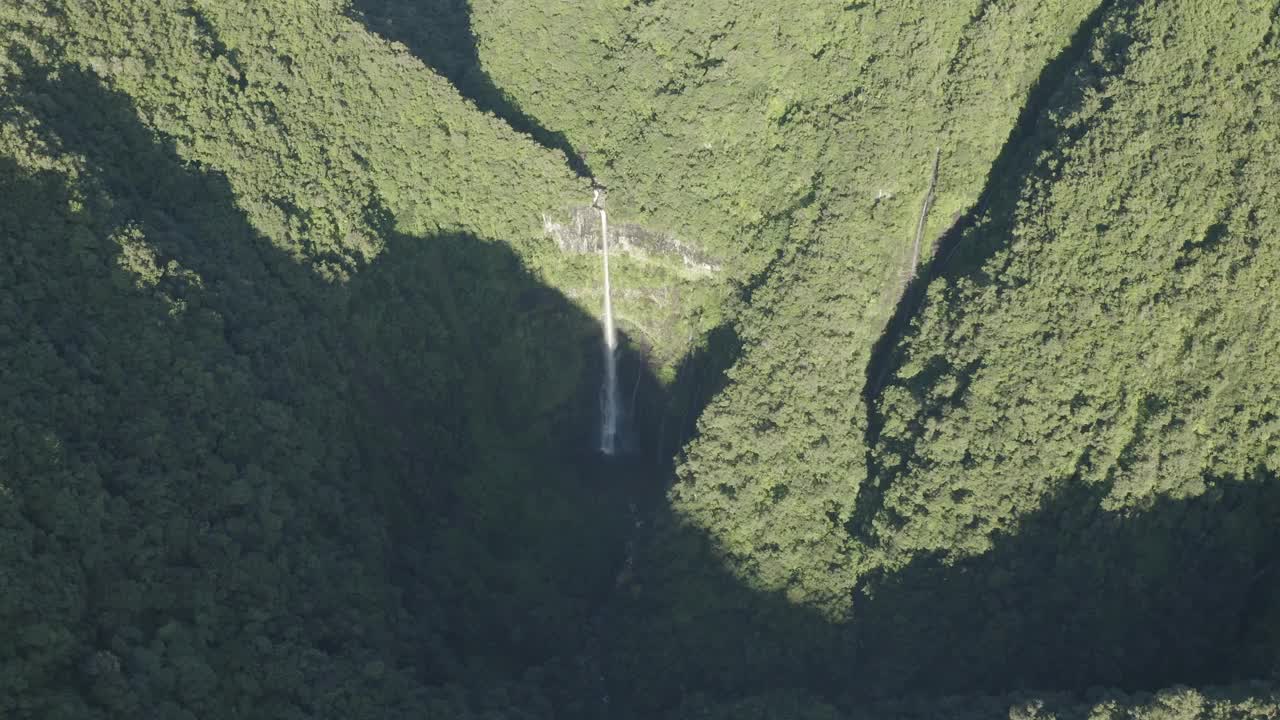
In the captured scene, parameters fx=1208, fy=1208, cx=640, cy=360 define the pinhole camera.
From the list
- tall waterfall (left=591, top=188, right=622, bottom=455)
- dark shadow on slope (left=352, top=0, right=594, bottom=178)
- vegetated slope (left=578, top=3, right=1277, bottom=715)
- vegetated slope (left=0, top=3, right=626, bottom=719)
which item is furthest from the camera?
tall waterfall (left=591, top=188, right=622, bottom=455)

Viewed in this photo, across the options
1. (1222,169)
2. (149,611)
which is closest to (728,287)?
(1222,169)

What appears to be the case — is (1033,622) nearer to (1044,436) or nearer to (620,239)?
(1044,436)

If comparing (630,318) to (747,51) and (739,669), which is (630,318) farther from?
(739,669)

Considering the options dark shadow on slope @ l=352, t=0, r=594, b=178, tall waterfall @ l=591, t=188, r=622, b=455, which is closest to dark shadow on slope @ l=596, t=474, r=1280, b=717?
tall waterfall @ l=591, t=188, r=622, b=455

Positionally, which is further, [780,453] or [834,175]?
[834,175]

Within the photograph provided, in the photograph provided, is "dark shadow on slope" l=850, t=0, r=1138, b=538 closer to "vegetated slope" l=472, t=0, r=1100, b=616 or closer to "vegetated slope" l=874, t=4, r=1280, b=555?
"vegetated slope" l=874, t=4, r=1280, b=555

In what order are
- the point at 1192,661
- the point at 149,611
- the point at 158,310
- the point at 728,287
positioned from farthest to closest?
the point at 728,287
the point at 1192,661
the point at 158,310
the point at 149,611

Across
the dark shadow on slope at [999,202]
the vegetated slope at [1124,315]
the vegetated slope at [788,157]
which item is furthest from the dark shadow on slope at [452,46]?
the vegetated slope at [1124,315]
